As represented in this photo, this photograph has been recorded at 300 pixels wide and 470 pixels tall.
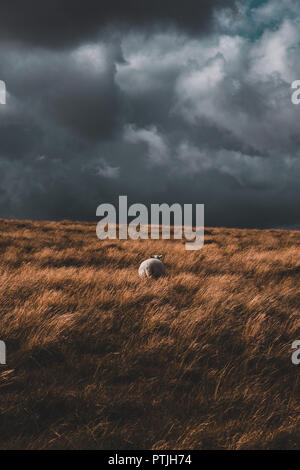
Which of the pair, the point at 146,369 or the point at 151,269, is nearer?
the point at 146,369

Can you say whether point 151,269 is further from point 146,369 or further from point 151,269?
point 146,369

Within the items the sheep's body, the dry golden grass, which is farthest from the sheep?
the dry golden grass

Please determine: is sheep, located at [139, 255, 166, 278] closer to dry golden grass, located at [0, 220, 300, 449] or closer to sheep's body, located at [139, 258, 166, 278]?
sheep's body, located at [139, 258, 166, 278]

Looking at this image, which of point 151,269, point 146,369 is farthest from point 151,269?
point 146,369

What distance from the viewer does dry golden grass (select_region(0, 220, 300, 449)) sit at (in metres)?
2.46

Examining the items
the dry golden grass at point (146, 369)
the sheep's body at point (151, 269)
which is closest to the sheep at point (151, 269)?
the sheep's body at point (151, 269)

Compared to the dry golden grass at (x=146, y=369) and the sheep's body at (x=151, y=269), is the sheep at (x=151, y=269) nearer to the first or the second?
the sheep's body at (x=151, y=269)

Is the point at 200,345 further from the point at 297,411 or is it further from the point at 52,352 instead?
the point at 52,352

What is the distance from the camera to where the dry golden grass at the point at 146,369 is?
96.9 inches

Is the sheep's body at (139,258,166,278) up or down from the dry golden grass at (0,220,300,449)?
up

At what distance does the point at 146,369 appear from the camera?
3.21 m

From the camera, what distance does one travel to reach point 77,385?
2.89 metres

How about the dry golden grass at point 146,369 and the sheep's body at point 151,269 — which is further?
the sheep's body at point 151,269
